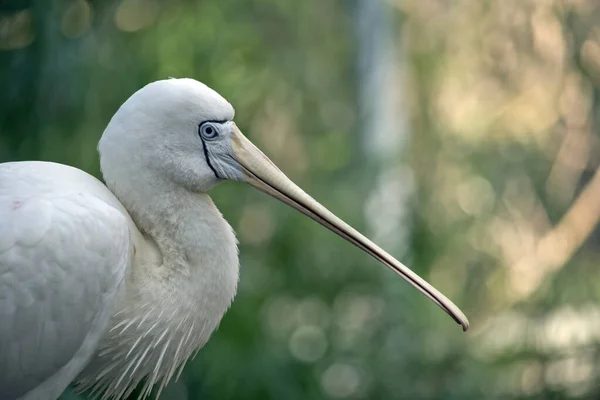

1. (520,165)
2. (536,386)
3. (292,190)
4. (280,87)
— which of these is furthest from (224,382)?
(520,165)

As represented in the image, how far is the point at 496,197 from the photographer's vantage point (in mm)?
7480

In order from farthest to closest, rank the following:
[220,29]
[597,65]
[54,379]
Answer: [597,65], [220,29], [54,379]

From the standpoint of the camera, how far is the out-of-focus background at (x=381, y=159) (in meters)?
4.64

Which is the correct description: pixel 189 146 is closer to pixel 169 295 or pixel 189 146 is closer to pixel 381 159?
pixel 169 295

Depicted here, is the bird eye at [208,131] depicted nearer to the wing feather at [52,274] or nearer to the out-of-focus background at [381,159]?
the wing feather at [52,274]

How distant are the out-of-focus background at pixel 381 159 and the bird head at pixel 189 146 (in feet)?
6.52

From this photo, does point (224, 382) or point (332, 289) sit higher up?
point (332, 289)

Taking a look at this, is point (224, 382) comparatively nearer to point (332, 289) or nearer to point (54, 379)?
point (332, 289)

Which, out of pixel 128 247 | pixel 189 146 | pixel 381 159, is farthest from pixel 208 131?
pixel 381 159

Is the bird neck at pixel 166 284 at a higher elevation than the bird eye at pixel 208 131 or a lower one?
lower

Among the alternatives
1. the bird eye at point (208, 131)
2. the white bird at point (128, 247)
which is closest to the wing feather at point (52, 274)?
the white bird at point (128, 247)

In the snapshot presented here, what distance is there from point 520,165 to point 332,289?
2.79 m

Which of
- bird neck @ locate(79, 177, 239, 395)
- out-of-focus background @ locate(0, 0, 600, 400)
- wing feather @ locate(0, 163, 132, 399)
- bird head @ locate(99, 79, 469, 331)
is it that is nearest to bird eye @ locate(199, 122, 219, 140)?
bird head @ locate(99, 79, 469, 331)

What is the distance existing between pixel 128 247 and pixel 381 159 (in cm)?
365
